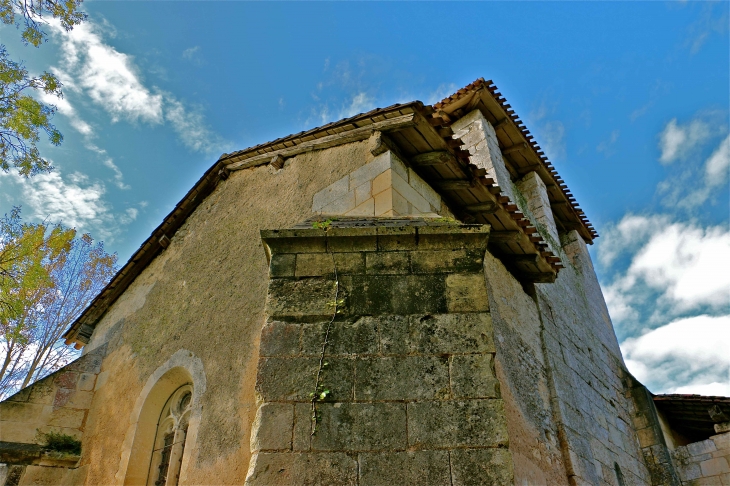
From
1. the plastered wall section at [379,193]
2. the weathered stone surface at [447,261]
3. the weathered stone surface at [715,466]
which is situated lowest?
the weathered stone surface at [715,466]

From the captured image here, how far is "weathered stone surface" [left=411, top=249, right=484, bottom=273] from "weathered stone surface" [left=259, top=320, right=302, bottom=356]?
75 centimetres

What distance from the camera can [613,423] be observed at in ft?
23.9

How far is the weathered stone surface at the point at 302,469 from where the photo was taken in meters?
2.22

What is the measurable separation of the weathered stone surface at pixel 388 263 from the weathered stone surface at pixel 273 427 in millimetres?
865

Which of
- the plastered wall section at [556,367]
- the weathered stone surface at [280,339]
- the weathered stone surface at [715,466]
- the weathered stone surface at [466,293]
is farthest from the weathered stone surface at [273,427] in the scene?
the weathered stone surface at [715,466]

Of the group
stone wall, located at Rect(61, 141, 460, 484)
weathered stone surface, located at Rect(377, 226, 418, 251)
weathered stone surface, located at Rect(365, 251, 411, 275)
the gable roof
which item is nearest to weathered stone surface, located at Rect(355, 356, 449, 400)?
weathered stone surface, located at Rect(365, 251, 411, 275)

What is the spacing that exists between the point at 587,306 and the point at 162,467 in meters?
7.49

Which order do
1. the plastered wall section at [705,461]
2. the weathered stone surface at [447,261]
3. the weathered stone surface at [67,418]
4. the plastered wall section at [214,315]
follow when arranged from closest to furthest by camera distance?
the weathered stone surface at [447,261], the plastered wall section at [214,315], the weathered stone surface at [67,418], the plastered wall section at [705,461]

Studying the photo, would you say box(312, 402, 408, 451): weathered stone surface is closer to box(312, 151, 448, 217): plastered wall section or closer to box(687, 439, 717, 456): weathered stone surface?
box(312, 151, 448, 217): plastered wall section

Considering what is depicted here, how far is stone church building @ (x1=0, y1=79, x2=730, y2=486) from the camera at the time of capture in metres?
→ 2.37

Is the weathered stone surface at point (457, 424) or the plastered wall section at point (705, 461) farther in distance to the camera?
the plastered wall section at point (705, 461)

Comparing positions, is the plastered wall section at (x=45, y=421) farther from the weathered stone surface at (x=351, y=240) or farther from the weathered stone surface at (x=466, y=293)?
the weathered stone surface at (x=466, y=293)

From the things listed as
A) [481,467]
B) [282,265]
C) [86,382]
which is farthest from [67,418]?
[481,467]

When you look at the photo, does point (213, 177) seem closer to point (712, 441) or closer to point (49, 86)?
point (49, 86)
